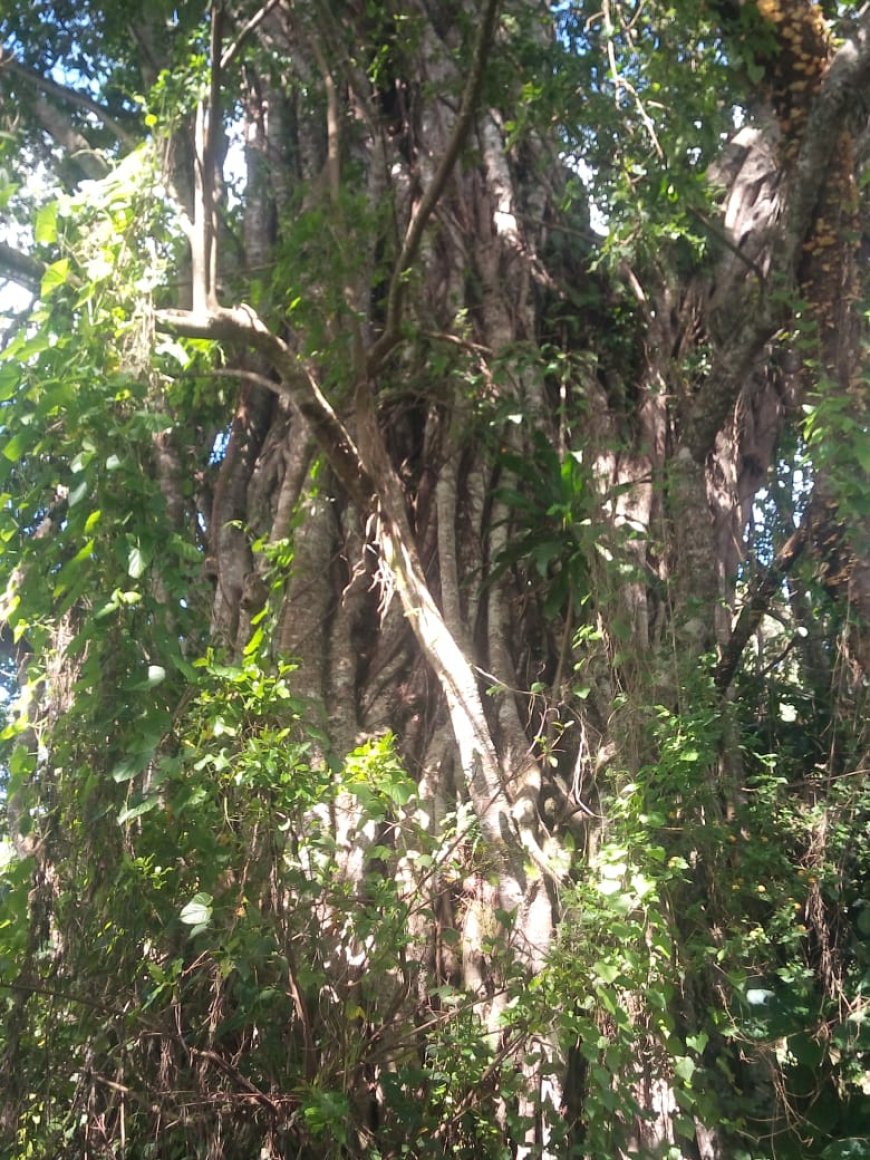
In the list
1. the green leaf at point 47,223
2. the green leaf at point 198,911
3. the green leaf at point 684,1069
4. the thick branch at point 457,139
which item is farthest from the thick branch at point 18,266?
the green leaf at point 684,1069

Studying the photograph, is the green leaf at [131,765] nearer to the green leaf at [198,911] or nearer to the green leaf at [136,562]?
the green leaf at [198,911]

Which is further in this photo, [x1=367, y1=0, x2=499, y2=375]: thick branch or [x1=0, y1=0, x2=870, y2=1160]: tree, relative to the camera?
A: [x1=367, y1=0, x2=499, y2=375]: thick branch

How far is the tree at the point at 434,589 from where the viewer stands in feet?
8.17

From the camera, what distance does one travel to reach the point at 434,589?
3.73 metres

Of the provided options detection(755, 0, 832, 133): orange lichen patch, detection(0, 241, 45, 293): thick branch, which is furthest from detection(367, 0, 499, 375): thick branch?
detection(0, 241, 45, 293): thick branch

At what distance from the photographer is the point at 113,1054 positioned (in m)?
2.45

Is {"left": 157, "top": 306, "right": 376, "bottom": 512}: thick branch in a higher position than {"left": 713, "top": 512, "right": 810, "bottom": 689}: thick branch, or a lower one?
higher

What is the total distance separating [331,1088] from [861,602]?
205cm

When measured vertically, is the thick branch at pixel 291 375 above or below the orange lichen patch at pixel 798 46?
below

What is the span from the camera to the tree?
2490 mm

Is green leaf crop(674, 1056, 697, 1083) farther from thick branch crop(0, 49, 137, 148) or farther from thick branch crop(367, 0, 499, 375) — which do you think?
thick branch crop(0, 49, 137, 148)

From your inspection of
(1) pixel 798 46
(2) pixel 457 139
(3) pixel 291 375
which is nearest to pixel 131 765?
(3) pixel 291 375

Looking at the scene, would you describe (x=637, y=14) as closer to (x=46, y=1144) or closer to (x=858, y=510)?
(x=858, y=510)

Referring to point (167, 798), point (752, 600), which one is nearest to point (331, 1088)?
point (167, 798)
